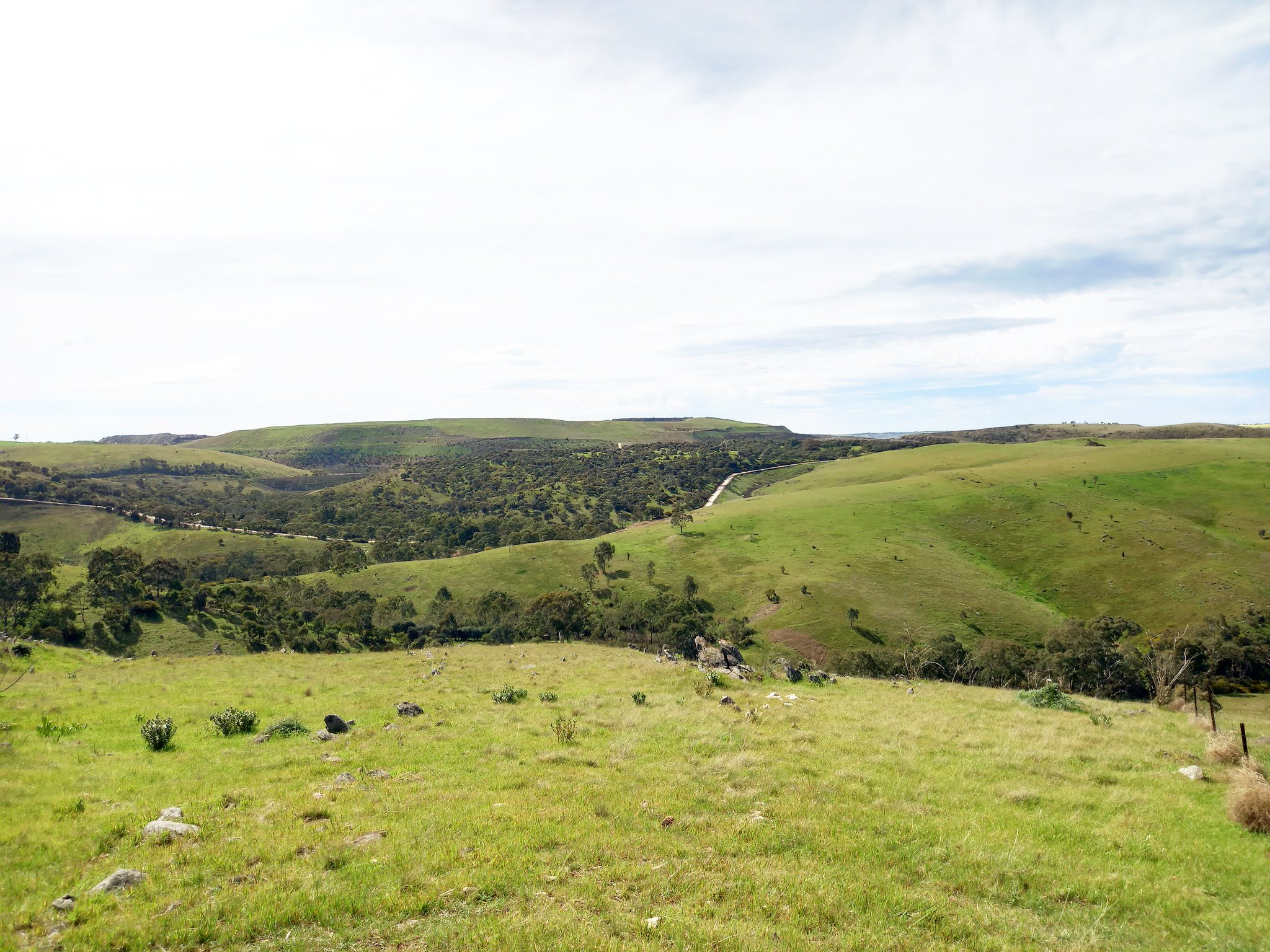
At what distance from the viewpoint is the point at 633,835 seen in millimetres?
12109

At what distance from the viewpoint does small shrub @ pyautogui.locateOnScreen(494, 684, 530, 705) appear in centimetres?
2523

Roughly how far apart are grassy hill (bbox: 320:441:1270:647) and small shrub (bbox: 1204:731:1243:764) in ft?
209

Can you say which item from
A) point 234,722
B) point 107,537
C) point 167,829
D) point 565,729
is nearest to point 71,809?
point 167,829

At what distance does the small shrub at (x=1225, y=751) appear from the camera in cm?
1650

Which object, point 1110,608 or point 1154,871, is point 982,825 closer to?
point 1154,871

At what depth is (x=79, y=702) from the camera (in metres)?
22.7

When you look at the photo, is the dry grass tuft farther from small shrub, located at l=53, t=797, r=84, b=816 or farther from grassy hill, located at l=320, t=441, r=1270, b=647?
grassy hill, located at l=320, t=441, r=1270, b=647

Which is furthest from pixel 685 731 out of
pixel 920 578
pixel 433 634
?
pixel 920 578

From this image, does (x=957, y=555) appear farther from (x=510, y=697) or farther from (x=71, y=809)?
(x=71, y=809)

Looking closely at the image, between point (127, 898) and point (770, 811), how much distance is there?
1186 cm

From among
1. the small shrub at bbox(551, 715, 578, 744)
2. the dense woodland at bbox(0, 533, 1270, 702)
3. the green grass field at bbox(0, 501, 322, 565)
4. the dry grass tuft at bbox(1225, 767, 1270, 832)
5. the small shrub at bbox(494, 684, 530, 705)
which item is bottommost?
the dense woodland at bbox(0, 533, 1270, 702)

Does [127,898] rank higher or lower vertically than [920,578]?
higher

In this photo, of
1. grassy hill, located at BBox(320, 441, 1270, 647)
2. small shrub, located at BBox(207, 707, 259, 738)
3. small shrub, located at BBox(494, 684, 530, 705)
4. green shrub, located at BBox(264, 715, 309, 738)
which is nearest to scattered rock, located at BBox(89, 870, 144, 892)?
green shrub, located at BBox(264, 715, 309, 738)

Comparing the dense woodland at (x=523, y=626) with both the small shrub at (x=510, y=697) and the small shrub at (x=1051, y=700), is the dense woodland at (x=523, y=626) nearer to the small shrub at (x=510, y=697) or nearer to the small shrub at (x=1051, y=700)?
the small shrub at (x=1051, y=700)
